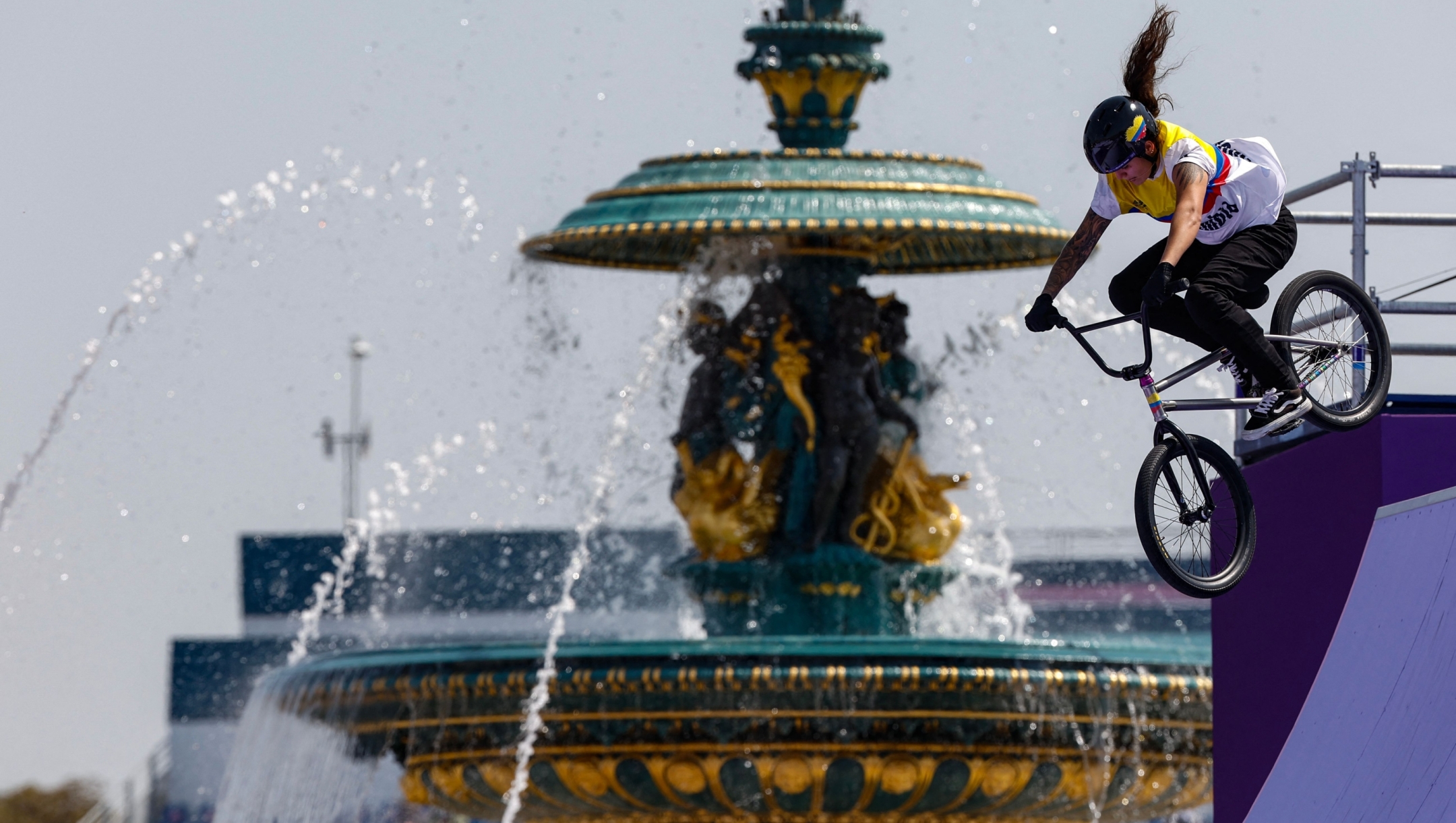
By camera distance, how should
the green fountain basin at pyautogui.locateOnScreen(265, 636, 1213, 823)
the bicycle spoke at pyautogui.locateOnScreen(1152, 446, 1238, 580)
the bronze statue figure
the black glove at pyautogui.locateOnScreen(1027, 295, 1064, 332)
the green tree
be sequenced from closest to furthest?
the bicycle spoke at pyautogui.locateOnScreen(1152, 446, 1238, 580)
the black glove at pyautogui.locateOnScreen(1027, 295, 1064, 332)
the green fountain basin at pyautogui.locateOnScreen(265, 636, 1213, 823)
the bronze statue figure
the green tree

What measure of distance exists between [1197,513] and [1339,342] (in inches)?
38.1

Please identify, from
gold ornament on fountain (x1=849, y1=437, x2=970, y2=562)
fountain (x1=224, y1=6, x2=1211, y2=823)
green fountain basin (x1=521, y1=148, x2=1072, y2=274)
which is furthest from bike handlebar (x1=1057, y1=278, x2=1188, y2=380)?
gold ornament on fountain (x1=849, y1=437, x2=970, y2=562)

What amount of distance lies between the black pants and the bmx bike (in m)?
0.09

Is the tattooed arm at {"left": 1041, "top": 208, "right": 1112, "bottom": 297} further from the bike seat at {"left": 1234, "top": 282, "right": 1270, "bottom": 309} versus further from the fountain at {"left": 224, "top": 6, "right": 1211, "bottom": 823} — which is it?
the fountain at {"left": 224, "top": 6, "right": 1211, "bottom": 823}

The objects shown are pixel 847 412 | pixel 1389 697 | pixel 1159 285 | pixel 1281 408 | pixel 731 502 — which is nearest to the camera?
pixel 1389 697

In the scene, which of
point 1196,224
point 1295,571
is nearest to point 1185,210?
point 1196,224

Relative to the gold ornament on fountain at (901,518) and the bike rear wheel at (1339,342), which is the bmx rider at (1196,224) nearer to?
the bike rear wheel at (1339,342)

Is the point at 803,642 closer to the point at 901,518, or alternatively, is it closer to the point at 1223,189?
the point at 901,518

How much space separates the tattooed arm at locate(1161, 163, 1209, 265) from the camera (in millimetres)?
9617

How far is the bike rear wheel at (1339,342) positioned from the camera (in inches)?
410

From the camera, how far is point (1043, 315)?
1035 centimetres

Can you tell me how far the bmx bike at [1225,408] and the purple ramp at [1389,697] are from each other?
1.58 feet

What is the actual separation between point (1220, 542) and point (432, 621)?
46.0 metres

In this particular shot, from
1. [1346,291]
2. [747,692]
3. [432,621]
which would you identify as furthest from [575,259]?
[432,621]
